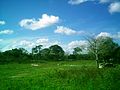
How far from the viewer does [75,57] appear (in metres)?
129

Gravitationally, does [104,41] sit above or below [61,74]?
above

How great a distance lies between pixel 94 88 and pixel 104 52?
163 feet

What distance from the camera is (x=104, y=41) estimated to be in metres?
67.6

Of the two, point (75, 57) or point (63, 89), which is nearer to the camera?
point (63, 89)

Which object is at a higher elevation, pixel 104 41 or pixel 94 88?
pixel 104 41

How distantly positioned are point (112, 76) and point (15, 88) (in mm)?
6951

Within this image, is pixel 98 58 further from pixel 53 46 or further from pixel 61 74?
pixel 53 46

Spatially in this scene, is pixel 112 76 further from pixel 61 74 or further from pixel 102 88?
pixel 61 74

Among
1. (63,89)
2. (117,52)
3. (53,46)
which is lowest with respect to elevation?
(63,89)

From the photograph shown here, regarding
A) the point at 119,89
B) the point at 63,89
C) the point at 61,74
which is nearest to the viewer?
the point at 119,89

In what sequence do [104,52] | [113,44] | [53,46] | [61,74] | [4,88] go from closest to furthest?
[4,88]
[61,74]
[104,52]
[113,44]
[53,46]

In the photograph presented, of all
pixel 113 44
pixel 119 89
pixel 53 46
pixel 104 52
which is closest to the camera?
pixel 119 89

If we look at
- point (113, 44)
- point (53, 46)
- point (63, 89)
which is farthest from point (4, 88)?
point (53, 46)

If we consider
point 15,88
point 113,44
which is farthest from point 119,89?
point 113,44
